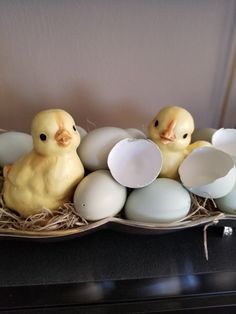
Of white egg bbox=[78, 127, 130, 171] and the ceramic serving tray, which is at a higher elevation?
white egg bbox=[78, 127, 130, 171]

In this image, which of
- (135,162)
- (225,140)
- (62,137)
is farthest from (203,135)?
(62,137)

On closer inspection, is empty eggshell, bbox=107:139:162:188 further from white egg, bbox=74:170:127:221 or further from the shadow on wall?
the shadow on wall

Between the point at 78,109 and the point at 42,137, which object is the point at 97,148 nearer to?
the point at 42,137

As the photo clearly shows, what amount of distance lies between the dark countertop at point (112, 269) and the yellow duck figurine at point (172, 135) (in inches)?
4.8

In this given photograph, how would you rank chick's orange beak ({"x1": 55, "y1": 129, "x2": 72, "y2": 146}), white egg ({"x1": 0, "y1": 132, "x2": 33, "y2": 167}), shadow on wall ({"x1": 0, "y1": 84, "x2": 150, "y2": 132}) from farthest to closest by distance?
shadow on wall ({"x1": 0, "y1": 84, "x2": 150, "y2": 132}), white egg ({"x1": 0, "y1": 132, "x2": 33, "y2": 167}), chick's orange beak ({"x1": 55, "y1": 129, "x2": 72, "y2": 146})

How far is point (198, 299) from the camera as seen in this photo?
0.43m

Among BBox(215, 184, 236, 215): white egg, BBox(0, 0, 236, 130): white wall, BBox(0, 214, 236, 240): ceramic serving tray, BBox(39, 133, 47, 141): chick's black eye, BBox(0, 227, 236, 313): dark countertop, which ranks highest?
BBox(0, 0, 236, 130): white wall

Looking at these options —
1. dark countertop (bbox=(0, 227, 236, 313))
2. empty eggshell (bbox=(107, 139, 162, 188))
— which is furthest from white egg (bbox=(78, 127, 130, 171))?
dark countertop (bbox=(0, 227, 236, 313))

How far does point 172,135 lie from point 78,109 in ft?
0.98

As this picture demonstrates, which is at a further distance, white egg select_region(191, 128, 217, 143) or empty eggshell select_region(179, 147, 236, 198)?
white egg select_region(191, 128, 217, 143)

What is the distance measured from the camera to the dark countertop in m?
0.41

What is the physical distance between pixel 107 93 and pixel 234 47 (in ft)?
0.90

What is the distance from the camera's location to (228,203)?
436 millimetres

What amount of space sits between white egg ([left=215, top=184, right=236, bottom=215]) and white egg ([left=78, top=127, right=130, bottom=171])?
0.17m
